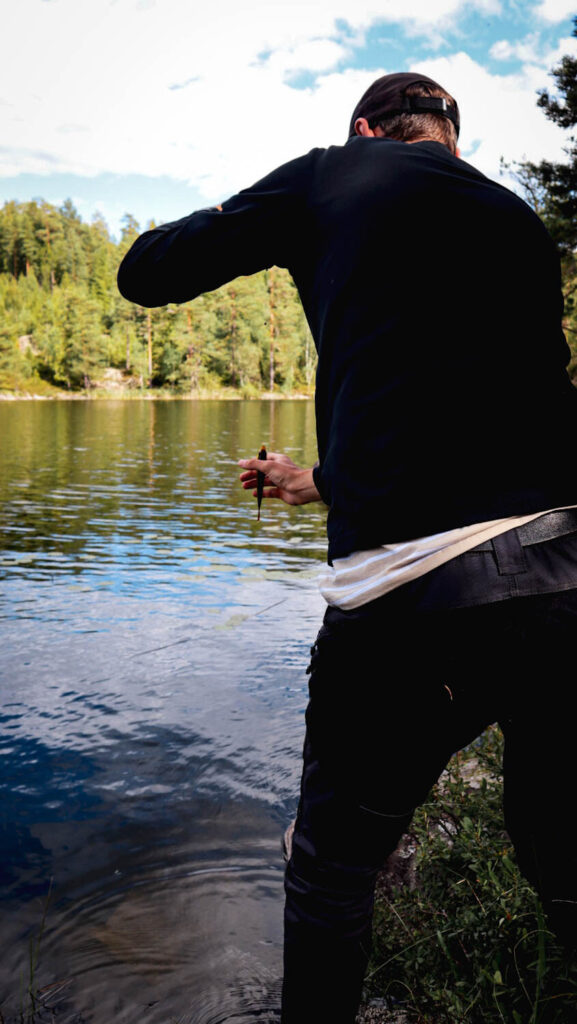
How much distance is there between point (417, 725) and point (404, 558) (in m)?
0.38

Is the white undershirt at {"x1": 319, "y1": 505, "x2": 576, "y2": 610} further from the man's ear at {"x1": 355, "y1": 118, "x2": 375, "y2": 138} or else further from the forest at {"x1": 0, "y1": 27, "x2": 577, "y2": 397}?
the forest at {"x1": 0, "y1": 27, "x2": 577, "y2": 397}

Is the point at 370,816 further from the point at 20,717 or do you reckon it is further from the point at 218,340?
the point at 218,340

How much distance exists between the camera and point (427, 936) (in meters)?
2.75

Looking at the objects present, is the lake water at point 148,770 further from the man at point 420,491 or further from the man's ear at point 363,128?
the man's ear at point 363,128

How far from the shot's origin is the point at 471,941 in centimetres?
269

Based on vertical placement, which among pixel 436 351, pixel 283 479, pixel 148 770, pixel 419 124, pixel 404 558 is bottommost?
pixel 148 770

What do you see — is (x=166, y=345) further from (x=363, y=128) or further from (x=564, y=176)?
(x=363, y=128)

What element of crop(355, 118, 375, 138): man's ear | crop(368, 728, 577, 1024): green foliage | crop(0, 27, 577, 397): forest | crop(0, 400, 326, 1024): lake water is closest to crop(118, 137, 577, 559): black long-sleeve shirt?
crop(355, 118, 375, 138): man's ear

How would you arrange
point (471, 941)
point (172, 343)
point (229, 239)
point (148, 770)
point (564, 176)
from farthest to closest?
1. point (172, 343)
2. point (564, 176)
3. point (148, 770)
4. point (471, 941)
5. point (229, 239)

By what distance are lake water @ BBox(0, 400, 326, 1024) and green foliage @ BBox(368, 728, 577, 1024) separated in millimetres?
638

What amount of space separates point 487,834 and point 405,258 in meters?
2.64

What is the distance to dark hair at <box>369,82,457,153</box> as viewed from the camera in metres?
2.01

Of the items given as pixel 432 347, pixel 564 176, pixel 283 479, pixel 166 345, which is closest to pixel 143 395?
pixel 166 345

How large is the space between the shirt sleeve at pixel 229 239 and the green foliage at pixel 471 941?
79.9 inches
